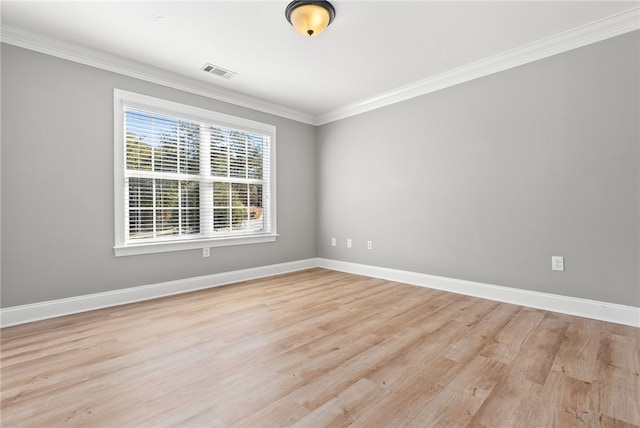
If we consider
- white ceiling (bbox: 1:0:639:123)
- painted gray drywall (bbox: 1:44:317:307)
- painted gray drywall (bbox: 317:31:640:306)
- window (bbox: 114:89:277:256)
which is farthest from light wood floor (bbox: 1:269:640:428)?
white ceiling (bbox: 1:0:639:123)

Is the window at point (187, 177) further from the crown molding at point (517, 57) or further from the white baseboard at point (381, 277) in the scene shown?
the crown molding at point (517, 57)

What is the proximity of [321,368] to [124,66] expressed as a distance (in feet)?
11.5

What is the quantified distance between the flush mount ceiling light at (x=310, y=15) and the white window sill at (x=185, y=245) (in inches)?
104

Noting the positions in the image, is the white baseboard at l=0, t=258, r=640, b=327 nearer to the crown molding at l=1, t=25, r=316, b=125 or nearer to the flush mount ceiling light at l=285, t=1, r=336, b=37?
the crown molding at l=1, t=25, r=316, b=125

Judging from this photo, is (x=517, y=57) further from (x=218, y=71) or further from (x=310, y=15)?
(x=218, y=71)

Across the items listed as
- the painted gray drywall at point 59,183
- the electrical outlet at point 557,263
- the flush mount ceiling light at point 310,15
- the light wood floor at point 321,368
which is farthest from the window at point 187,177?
the electrical outlet at point 557,263

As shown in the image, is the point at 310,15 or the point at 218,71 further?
the point at 218,71

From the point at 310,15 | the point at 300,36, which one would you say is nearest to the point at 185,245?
the point at 300,36

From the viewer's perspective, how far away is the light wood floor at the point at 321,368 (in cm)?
143

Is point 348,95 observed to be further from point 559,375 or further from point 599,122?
point 559,375

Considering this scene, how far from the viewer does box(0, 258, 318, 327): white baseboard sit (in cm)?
263

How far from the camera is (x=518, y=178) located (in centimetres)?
309

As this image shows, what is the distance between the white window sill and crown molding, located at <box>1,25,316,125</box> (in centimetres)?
184

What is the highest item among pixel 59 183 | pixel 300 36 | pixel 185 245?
pixel 300 36
